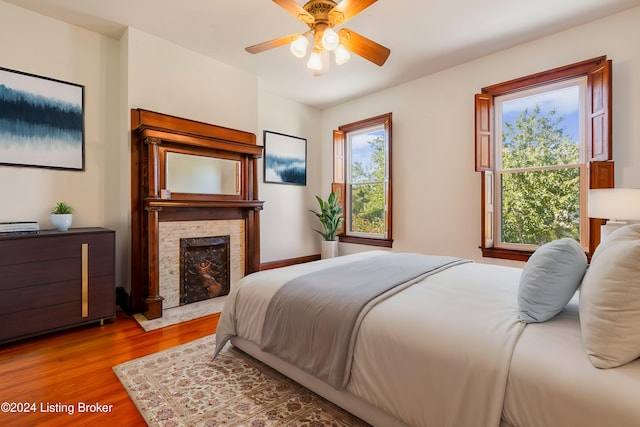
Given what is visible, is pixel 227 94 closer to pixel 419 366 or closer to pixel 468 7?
pixel 468 7

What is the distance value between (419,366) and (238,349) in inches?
61.7

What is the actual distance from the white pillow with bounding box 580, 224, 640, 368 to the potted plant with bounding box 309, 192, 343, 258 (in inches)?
158

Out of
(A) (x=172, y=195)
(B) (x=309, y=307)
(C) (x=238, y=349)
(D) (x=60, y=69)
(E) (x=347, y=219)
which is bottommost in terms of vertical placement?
(C) (x=238, y=349)

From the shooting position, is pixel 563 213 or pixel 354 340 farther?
pixel 563 213

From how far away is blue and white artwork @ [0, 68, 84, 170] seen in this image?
8.76ft

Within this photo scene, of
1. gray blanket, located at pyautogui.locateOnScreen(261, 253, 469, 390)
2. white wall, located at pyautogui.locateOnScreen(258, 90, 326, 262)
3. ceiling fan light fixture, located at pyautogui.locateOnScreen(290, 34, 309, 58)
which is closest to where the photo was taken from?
gray blanket, located at pyautogui.locateOnScreen(261, 253, 469, 390)

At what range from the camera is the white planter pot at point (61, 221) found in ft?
8.65

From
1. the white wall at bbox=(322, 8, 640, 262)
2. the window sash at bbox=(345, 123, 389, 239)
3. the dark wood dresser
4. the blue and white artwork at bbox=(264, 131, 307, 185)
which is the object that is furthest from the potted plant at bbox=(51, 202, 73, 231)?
the white wall at bbox=(322, 8, 640, 262)

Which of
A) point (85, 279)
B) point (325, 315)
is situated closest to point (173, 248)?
point (85, 279)

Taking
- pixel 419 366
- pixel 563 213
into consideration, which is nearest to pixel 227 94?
pixel 419 366

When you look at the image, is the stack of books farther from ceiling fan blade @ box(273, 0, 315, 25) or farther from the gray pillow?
the gray pillow

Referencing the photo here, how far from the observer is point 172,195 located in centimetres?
332

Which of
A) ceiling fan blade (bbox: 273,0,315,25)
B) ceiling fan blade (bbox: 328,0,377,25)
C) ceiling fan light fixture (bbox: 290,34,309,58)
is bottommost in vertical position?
ceiling fan light fixture (bbox: 290,34,309,58)

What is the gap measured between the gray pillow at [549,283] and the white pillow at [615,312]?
19cm
